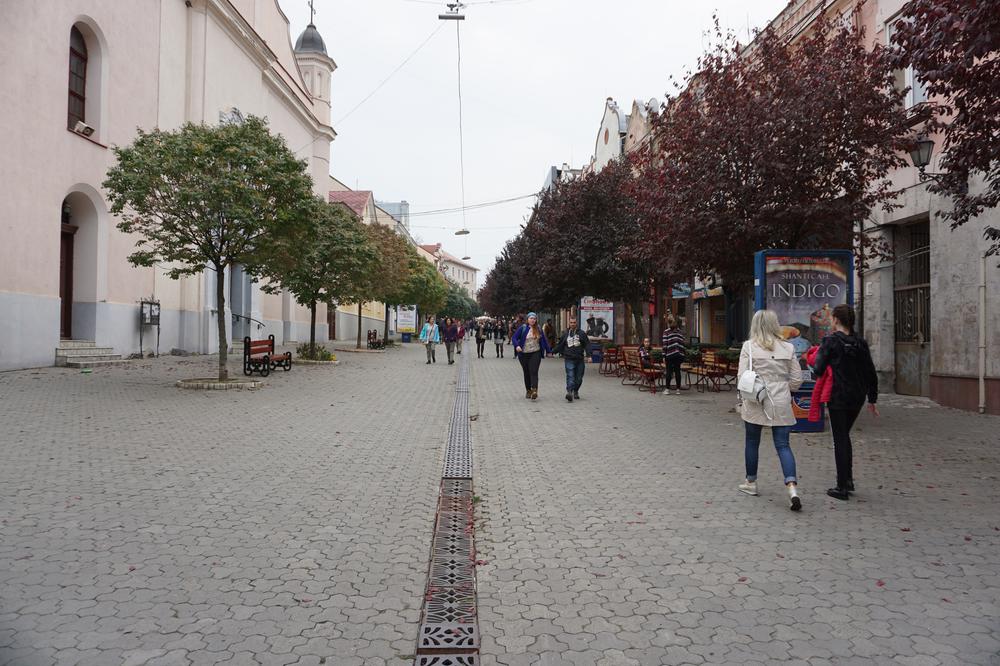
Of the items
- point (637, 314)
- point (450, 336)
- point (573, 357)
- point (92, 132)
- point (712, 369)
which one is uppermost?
point (92, 132)

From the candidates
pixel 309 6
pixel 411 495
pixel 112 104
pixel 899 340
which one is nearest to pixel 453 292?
pixel 309 6

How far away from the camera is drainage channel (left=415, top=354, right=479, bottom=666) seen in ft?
10.3

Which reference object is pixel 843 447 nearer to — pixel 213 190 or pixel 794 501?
pixel 794 501

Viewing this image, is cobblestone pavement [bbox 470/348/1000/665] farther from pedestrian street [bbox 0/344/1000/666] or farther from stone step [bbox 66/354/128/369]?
stone step [bbox 66/354/128/369]

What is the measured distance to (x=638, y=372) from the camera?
16.1 meters

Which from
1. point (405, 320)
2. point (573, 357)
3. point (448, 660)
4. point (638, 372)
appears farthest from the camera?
point (405, 320)

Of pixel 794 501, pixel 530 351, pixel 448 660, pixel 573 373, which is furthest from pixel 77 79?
pixel 448 660

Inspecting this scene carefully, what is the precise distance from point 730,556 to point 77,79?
21.4 m

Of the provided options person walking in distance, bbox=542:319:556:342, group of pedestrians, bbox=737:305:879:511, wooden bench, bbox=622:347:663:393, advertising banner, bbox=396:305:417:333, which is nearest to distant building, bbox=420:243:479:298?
advertising banner, bbox=396:305:417:333

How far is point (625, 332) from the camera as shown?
38688 mm

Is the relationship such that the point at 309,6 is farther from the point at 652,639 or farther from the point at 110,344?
the point at 652,639

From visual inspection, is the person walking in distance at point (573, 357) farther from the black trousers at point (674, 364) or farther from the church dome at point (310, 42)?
the church dome at point (310, 42)

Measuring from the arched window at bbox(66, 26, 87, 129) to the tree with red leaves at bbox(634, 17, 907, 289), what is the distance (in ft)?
53.4

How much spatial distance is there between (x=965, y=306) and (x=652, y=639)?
11.6 metres
